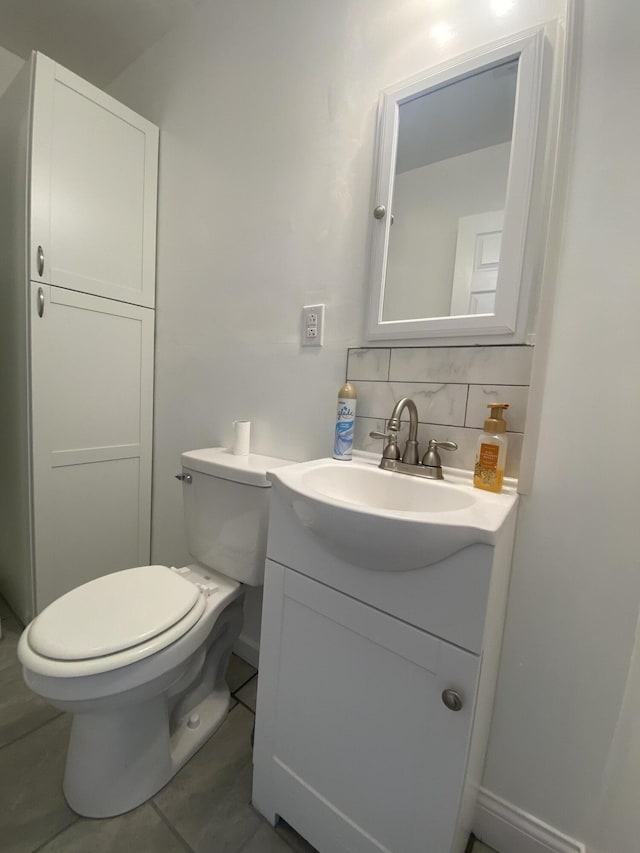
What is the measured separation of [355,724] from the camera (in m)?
0.66

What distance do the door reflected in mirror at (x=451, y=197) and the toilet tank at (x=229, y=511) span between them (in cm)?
59

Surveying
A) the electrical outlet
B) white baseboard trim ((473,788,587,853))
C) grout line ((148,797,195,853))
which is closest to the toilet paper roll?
the electrical outlet

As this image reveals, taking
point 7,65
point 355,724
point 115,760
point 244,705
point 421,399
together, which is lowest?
point 244,705

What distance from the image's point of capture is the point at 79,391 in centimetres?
134

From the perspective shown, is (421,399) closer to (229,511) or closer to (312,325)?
(312,325)

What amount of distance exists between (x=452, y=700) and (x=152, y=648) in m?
0.60

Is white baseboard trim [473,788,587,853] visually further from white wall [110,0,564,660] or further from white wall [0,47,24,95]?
white wall [0,47,24,95]

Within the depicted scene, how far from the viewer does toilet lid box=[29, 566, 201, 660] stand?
710mm

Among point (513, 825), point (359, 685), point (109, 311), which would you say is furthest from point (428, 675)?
point (109, 311)

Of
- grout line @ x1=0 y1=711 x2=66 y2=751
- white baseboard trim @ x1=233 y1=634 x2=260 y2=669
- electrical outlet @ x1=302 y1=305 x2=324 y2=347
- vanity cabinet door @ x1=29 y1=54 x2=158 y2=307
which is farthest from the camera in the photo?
white baseboard trim @ x1=233 y1=634 x2=260 y2=669

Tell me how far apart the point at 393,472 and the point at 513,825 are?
0.83m

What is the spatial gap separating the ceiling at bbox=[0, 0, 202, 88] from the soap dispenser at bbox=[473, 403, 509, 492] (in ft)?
6.10

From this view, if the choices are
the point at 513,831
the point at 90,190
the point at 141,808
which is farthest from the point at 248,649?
the point at 90,190

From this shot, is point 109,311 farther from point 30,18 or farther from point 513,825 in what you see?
point 513,825
